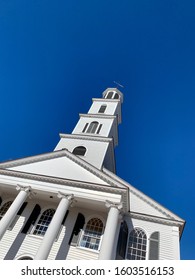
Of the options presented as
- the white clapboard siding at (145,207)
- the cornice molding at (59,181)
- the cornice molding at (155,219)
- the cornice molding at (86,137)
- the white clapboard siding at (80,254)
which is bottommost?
the white clapboard siding at (80,254)

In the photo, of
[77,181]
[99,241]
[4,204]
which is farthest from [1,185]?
[99,241]

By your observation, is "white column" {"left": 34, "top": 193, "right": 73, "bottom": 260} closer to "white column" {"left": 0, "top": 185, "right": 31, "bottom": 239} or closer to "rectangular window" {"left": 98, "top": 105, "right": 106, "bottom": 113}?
"white column" {"left": 0, "top": 185, "right": 31, "bottom": 239}

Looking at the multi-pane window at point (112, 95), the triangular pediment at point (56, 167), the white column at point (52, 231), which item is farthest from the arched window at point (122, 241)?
the multi-pane window at point (112, 95)

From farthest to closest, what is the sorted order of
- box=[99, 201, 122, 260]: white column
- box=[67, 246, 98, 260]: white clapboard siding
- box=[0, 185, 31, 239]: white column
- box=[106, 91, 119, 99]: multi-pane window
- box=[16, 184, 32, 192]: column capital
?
box=[106, 91, 119, 99]: multi-pane window → box=[16, 184, 32, 192]: column capital → box=[67, 246, 98, 260]: white clapboard siding → box=[0, 185, 31, 239]: white column → box=[99, 201, 122, 260]: white column

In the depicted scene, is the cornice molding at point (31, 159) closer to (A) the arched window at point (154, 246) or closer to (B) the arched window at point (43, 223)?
(B) the arched window at point (43, 223)

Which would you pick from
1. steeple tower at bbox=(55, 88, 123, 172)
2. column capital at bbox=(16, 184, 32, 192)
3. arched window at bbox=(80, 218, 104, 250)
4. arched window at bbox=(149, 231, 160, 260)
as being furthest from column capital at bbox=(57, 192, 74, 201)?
arched window at bbox=(149, 231, 160, 260)

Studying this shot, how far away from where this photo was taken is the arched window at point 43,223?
13164 millimetres

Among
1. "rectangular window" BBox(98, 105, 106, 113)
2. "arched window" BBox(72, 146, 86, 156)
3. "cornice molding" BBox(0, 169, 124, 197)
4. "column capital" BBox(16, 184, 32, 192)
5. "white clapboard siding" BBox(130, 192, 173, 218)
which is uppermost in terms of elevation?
"rectangular window" BBox(98, 105, 106, 113)

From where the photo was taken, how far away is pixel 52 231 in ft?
35.4

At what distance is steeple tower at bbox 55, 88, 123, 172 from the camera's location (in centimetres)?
A: 1885

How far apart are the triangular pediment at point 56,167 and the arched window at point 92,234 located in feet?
9.20

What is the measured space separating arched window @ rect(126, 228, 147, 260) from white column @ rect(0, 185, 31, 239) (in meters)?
7.53
